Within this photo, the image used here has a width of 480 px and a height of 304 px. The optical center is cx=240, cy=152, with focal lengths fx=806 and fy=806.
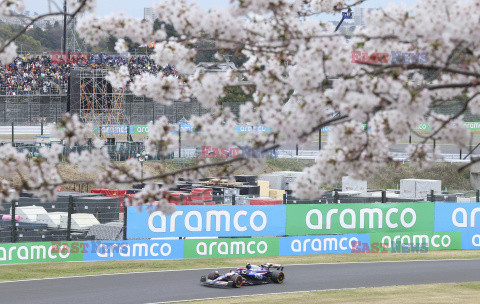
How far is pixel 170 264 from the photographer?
2280 centimetres

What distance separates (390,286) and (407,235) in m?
6.00

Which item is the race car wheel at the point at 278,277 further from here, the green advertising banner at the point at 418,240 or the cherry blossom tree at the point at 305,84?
the cherry blossom tree at the point at 305,84

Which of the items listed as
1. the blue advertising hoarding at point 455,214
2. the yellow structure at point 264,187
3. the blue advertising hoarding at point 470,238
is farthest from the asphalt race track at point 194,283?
the yellow structure at point 264,187

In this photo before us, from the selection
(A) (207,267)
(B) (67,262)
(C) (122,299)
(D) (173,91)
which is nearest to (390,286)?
(A) (207,267)

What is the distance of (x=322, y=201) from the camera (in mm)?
28969

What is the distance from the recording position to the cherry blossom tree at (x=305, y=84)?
262 inches

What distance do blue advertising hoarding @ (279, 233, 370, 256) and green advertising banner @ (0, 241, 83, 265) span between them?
6333 mm

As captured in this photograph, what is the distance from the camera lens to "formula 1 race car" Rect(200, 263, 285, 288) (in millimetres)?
19266

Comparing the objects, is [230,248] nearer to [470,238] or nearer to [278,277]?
[278,277]

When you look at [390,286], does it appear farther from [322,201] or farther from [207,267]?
[322,201]

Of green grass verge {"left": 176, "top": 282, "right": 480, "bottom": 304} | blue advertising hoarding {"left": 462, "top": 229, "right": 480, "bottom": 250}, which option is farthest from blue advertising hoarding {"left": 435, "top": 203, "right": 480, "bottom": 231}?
green grass verge {"left": 176, "top": 282, "right": 480, "bottom": 304}

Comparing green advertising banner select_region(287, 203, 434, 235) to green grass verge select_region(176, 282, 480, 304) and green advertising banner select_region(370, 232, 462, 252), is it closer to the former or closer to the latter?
green advertising banner select_region(370, 232, 462, 252)

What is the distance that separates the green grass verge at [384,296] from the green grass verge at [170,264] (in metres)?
4.42

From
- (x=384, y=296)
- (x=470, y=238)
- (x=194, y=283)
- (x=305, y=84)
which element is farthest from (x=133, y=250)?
(x=305, y=84)
